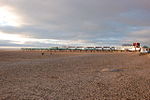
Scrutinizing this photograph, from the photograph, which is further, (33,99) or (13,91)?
(13,91)

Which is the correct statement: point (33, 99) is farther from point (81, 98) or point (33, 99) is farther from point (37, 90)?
point (81, 98)

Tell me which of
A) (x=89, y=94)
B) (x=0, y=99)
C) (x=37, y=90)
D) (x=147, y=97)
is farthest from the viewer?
(x=37, y=90)

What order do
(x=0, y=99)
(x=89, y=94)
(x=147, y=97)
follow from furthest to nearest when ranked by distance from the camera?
(x=89, y=94) → (x=147, y=97) → (x=0, y=99)

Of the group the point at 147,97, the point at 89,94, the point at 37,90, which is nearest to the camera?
the point at 147,97

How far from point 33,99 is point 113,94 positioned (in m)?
3.18

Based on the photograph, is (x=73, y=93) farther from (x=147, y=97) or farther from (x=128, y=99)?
(x=147, y=97)

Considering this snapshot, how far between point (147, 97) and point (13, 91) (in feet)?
17.8

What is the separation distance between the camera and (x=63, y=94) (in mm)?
7090

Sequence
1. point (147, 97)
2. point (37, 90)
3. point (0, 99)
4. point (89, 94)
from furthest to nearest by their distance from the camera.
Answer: point (37, 90) < point (89, 94) < point (147, 97) < point (0, 99)

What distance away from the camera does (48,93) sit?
720 cm

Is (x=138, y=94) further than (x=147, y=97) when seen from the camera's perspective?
Yes

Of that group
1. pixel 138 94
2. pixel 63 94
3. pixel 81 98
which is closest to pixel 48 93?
pixel 63 94

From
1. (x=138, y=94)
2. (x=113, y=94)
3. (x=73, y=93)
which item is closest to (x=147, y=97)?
(x=138, y=94)

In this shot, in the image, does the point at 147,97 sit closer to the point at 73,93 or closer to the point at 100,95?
the point at 100,95
